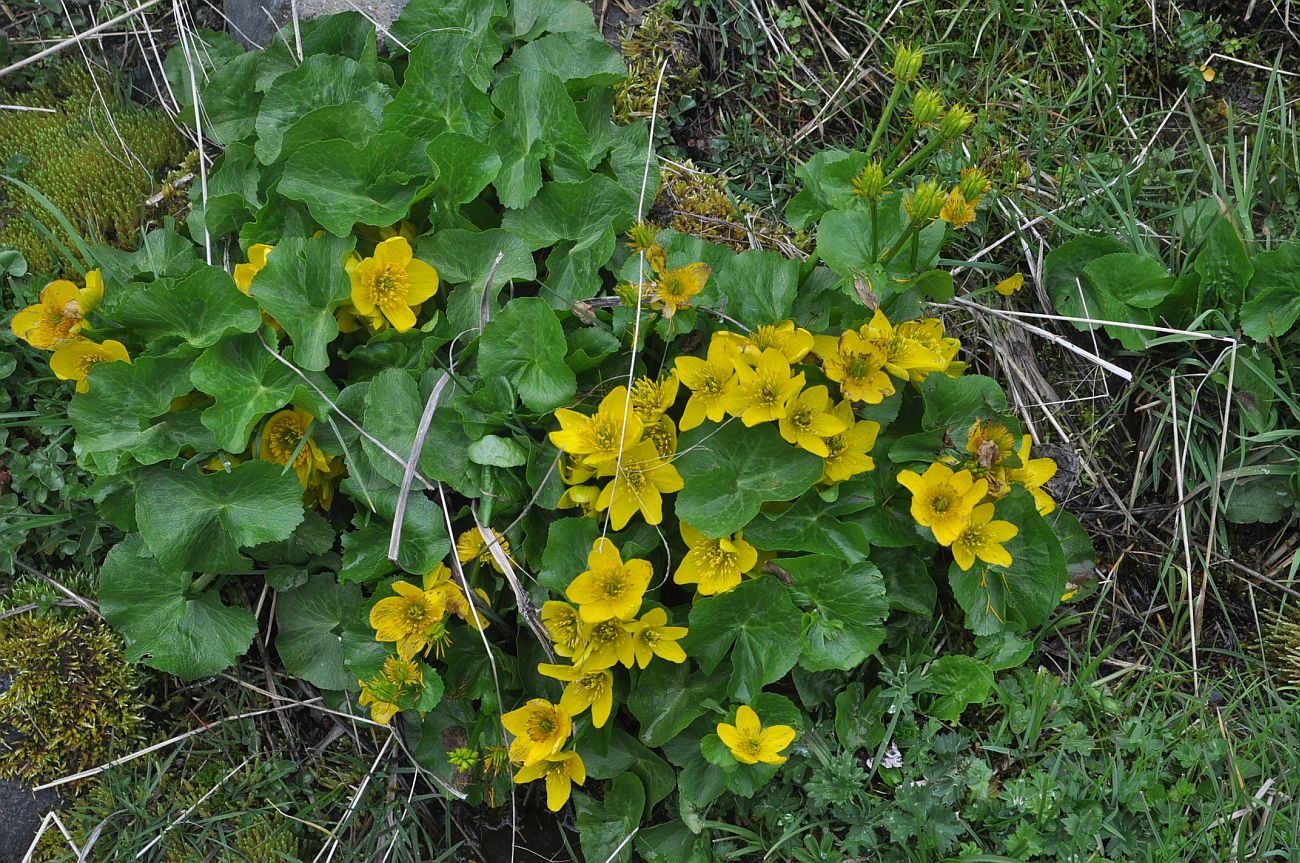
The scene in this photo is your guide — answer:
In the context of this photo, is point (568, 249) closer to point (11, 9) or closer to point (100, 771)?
point (100, 771)

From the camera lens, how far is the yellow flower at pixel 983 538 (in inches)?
91.6

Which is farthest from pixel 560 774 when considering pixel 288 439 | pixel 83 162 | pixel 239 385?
pixel 83 162

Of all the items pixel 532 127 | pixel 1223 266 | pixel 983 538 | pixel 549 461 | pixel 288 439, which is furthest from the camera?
pixel 1223 266

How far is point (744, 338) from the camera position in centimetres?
233

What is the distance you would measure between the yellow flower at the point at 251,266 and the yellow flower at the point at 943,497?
1.67 m

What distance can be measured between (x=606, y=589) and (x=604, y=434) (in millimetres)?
345

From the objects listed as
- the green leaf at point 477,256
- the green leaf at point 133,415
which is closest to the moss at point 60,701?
the green leaf at point 133,415

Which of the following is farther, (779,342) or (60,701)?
(60,701)

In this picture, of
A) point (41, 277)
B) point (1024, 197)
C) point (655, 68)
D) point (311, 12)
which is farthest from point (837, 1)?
point (41, 277)

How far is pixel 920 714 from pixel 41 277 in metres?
2.88

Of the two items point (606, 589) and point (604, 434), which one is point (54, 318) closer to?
point (604, 434)

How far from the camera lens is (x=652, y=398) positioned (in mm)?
2320

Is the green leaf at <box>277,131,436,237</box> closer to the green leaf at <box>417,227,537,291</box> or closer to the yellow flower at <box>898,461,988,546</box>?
the green leaf at <box>417,227,537,291</box>

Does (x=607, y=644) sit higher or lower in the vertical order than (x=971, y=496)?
lower
